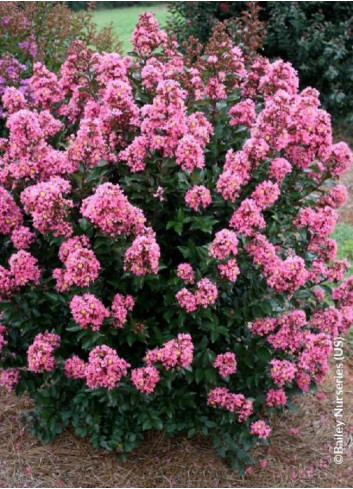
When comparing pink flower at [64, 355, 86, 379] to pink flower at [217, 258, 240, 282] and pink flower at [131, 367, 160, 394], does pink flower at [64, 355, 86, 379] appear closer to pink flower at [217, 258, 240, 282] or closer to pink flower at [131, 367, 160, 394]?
pink flower at [131, 367, 160, 394]

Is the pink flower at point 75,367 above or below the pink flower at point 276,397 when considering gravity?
below

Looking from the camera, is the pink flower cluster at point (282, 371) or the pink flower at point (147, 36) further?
the pink flower at point (147, 36)

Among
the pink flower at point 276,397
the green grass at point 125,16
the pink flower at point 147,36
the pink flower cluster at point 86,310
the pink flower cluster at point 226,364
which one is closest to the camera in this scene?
the pink flower cluster at point 86,310

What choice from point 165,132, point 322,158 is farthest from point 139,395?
point 322,158

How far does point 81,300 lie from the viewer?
2.50m

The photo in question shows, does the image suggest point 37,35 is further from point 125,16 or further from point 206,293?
point 125,16

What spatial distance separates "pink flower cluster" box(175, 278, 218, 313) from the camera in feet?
8.44

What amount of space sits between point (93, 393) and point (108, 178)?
3.06ft

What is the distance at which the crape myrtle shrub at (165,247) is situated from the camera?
8.51 ft

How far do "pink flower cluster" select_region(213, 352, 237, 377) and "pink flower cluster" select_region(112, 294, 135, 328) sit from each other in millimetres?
464

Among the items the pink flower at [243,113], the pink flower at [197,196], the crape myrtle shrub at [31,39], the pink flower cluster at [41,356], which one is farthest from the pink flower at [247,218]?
the crape myrtle shrub at [31,39]

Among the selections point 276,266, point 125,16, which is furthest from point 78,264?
point 125,16

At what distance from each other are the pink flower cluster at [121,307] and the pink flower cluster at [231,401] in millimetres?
581

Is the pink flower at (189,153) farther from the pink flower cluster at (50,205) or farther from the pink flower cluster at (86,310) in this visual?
the pink flower cluster at (86,310)
